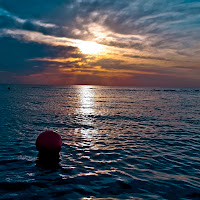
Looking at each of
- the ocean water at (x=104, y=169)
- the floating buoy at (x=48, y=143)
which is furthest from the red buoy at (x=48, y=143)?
the ocean water at (x=104, y=169)

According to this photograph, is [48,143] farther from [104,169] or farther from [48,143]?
[104,169]

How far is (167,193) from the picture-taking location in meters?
7.36

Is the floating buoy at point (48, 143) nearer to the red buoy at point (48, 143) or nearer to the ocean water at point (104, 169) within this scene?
the red buoy at point (48, 143)

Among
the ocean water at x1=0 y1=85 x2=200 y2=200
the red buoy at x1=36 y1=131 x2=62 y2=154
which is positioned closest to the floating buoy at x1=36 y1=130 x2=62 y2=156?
the red buoy at x1=36 y1=131 x2=62 y2=154

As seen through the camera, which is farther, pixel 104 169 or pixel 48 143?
pixel 48 143

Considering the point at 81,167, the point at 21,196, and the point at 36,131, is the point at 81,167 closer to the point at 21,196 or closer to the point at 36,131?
the point at 21,196

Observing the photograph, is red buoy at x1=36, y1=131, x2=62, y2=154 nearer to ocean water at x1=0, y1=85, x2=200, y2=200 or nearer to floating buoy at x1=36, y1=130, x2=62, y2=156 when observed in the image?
floating buoy at x1=36, y1=130, x2=62, y2=156

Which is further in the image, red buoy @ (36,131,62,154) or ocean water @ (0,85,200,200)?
red buoy @ (36,131,62,154)

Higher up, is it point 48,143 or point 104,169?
point 48,143

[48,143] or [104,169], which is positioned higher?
[48,143]

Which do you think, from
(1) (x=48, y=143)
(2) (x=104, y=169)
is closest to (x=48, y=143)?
(1) (x=48, y=143)

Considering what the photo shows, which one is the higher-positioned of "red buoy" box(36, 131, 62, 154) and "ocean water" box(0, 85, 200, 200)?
"red buoy" box(36, 131, 62, 154)

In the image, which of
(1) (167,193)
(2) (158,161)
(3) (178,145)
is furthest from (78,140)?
(1) (167,193)

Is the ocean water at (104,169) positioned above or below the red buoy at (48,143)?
below
